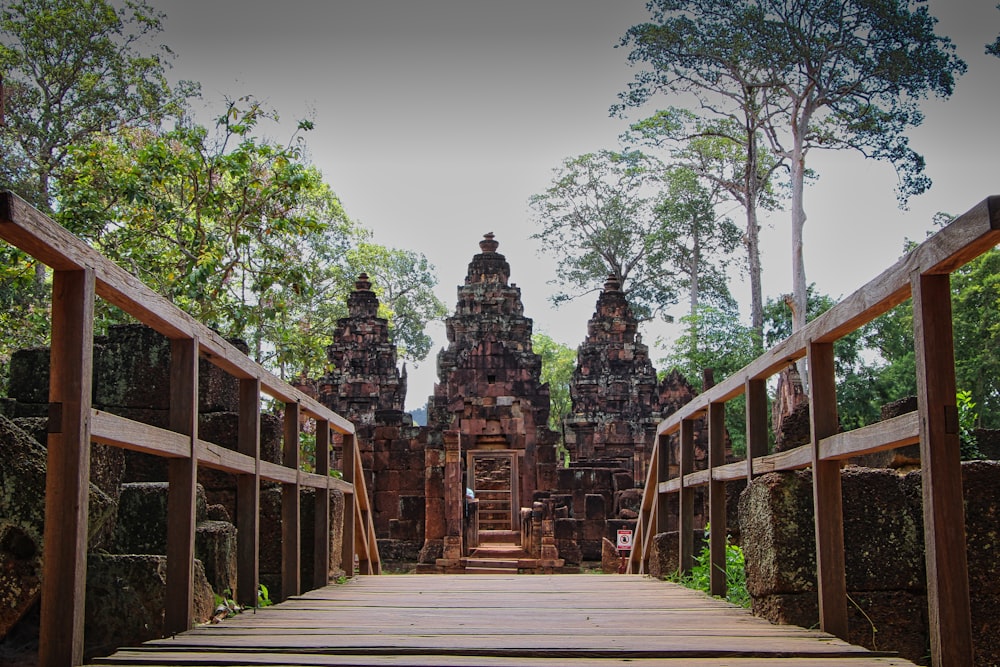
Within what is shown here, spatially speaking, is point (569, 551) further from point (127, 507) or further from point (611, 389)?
point (127, 507)

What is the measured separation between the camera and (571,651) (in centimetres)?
348

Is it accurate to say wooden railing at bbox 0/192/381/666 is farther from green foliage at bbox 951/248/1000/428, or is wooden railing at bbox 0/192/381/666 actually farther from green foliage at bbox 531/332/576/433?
green foliage at bbox 531/332/576/433

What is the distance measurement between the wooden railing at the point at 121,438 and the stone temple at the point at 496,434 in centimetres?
1293

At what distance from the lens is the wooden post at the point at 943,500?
279cm

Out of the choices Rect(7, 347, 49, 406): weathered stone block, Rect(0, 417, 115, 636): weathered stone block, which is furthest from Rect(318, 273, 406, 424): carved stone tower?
Rect(0, 417, 115, 636): weathered stone block

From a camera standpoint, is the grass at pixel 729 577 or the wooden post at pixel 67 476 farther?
the grass at pixel 729 577

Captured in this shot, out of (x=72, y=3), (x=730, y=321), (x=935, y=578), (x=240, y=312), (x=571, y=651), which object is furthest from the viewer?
(x=730, y=321)

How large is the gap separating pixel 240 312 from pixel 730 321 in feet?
62.2

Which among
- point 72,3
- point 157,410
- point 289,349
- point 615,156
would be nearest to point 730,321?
point 615,156

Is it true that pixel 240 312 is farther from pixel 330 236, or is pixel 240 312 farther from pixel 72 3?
pixel 330 236

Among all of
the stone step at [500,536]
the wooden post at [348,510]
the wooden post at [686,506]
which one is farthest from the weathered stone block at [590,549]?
the wooden post at [686,506]

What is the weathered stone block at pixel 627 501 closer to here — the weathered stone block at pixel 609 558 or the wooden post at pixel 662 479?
the weathered stone block at pixel 609 558

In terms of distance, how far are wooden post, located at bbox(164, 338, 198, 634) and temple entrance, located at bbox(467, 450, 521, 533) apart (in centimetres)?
1827

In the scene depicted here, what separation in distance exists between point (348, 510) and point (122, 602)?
4.15 meters
